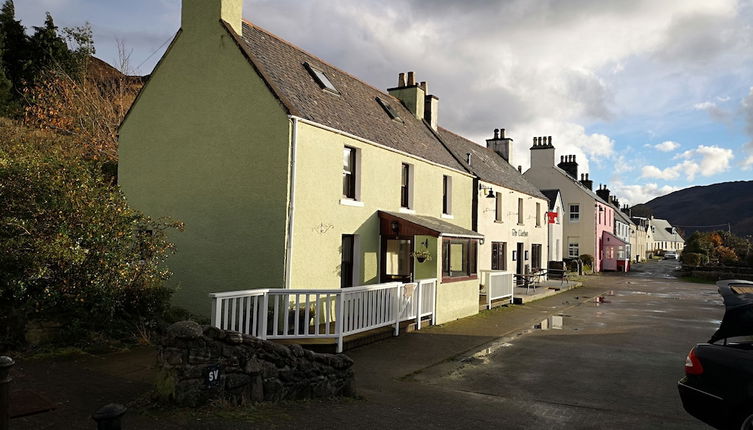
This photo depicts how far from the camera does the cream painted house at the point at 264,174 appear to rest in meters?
11.9

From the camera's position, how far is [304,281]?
1201 cm

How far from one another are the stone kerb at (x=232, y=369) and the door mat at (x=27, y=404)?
1.22 metres

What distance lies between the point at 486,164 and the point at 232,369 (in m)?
21.7

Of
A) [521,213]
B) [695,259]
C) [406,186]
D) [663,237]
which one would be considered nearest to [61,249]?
[406,186]

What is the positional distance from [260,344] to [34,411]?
2502mm

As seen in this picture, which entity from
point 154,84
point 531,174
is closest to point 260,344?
point 154,84

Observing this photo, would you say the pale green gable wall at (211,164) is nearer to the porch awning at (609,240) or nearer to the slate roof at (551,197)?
the slate roof at (551,197)

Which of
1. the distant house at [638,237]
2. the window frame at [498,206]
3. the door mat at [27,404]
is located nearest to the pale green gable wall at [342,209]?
the door mat at [27,404]

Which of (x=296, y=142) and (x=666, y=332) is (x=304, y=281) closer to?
(x=296, y=142)

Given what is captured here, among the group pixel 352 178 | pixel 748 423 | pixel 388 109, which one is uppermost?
pixel 388 109

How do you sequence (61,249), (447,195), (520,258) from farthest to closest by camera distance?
(520,258), (447,195), (61,249)

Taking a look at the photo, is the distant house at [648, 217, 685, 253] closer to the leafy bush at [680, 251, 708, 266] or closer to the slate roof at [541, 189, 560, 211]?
the leafy bush at [680, 251, 708, 266]

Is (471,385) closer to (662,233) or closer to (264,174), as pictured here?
(264,174)

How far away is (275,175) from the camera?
11.7 meters
